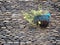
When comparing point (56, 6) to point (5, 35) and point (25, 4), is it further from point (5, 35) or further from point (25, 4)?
point (5, 35)

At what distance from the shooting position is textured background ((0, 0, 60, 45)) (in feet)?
16.4

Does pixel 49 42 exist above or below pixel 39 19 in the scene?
below

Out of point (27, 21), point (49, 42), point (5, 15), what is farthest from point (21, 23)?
point (49, 42)

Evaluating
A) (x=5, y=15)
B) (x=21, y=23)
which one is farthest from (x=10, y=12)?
(x=21, y=23)

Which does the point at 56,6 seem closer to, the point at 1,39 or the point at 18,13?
the point at 18,13

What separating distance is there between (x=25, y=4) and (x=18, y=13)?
447mm

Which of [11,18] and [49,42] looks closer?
[49,42]

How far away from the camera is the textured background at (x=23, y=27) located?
196 inches

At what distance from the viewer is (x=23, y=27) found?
537 cm

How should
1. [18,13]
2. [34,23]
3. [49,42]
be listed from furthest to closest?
[18,13] < [34,23] < [49,42]

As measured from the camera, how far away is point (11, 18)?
5.64 meters

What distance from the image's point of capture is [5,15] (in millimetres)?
5727

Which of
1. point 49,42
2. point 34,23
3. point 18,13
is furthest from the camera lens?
point 18,13

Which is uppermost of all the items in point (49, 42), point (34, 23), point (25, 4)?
point (25, 4)
